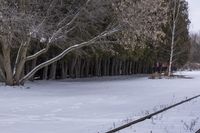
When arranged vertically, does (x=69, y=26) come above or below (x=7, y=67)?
above

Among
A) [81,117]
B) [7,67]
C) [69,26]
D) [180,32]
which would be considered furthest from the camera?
[180,32]

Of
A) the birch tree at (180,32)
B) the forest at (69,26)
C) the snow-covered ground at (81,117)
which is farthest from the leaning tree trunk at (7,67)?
the birch tree at (180,32)

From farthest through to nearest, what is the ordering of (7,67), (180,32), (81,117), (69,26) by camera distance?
(180,32) → (69,26) → (7,67) → (81,117)

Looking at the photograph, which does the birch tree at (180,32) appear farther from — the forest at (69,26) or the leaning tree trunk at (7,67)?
the leaning tree trunk at (7,67)

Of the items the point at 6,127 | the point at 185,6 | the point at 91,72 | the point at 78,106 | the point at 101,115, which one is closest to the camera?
the point at 6,127

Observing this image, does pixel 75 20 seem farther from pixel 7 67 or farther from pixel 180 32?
pixel 180 32

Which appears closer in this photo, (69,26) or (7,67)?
(7,67)

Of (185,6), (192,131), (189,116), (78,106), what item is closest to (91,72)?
(185,6)

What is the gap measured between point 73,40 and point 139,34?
16.0 ft

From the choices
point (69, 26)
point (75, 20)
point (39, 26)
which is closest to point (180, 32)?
point (69, 26)

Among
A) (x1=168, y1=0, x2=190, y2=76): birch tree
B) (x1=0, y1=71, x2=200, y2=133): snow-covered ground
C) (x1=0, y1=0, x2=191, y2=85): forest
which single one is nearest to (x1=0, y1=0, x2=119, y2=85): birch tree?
(x1=0, y1=0, x2=191, y2=85): forest

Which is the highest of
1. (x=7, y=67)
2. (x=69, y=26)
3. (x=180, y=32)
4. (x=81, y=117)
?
(x=180, y=32)

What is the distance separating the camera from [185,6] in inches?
2709

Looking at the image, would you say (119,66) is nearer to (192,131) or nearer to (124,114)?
(124,114)
